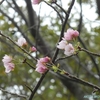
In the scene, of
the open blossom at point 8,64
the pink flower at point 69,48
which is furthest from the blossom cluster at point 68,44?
the open blossom at point 8,64

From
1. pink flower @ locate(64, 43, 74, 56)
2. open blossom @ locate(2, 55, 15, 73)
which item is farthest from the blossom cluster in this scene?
open blossom @ locate(2, 55, 15, 73)

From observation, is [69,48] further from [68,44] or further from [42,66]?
[42,66]

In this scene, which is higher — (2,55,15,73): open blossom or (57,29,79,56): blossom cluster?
(57,29,79,56): blossom cluster

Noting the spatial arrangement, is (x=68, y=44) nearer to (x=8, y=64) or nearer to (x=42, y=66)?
(x=42, y=66)

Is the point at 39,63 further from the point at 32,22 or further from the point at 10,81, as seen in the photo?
the point at 10,81

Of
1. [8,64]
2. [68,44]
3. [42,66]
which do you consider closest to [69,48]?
[68,44]

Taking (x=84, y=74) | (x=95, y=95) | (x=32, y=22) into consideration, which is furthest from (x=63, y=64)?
(x=95, y=95)

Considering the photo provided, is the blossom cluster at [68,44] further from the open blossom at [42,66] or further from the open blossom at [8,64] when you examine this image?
the open blossom at [8,64]

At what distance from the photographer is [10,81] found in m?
3.67

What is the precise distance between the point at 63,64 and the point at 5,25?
3.12 ft

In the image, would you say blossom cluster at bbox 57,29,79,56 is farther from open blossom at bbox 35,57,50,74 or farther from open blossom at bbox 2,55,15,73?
open blossom at bbox 2,55,15,73

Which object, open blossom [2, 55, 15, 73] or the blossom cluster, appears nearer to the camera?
the blossom cluster

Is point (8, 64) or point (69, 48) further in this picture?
point (8, 64)

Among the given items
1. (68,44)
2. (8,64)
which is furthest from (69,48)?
(8,64)
